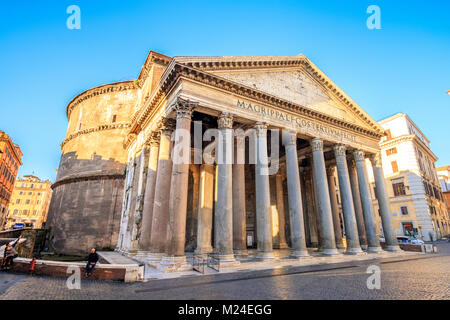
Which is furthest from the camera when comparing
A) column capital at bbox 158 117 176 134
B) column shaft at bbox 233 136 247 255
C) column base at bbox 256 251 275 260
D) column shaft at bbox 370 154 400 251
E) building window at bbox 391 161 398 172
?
building window at bbox 391 161 398 172

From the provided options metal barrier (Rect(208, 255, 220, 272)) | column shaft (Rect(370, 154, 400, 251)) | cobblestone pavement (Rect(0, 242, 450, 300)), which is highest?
column shaft (Rect(370, 154, 400, 251))

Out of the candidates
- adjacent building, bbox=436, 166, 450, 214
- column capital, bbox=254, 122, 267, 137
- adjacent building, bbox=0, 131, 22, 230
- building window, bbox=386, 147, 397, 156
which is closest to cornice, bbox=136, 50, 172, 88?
column capital, bbox=254, 122, 267, 137

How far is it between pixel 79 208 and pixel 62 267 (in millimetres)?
15563

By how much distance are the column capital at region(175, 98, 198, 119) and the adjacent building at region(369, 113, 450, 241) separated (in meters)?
26.3

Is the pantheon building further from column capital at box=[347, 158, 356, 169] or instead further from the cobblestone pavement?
the cobblestone pavement

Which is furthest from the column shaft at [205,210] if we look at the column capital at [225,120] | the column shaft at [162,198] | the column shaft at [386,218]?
the column shaft at [386,218]

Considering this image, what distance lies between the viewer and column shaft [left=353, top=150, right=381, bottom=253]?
50.2 feet

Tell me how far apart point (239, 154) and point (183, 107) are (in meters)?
3.97

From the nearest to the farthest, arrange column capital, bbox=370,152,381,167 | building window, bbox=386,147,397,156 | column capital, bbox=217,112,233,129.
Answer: column capital, bbox=217,112,233,129
column capital, bbox=370,152,381,167
building window, bbox=386,147,397,156

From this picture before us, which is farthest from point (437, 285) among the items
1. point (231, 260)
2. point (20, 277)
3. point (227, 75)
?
point (20, 277)

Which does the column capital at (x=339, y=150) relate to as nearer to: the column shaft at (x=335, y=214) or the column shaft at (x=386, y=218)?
the column shaft at (x=386, y=218)

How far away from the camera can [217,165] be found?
10938mm

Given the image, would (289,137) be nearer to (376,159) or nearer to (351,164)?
(351,164)

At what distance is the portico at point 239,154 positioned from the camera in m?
10.4
